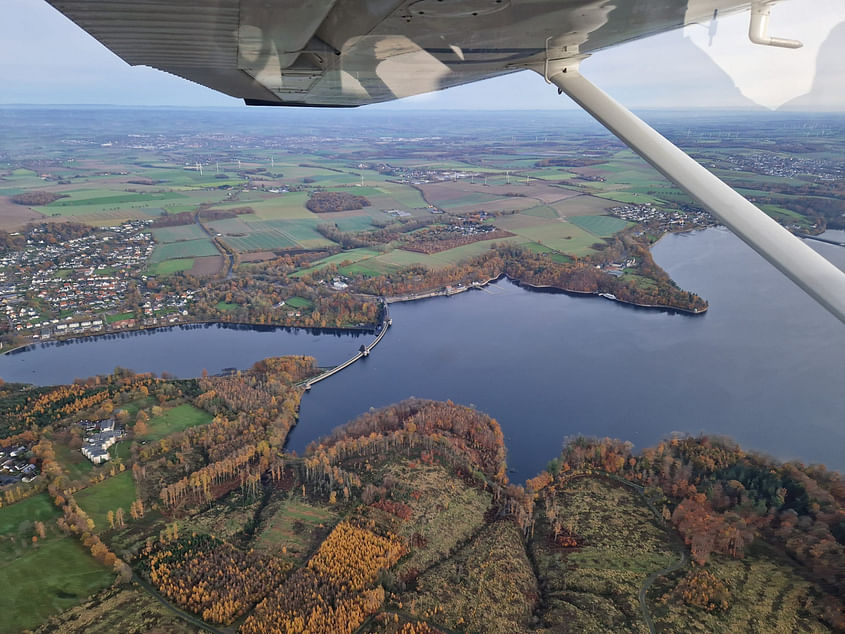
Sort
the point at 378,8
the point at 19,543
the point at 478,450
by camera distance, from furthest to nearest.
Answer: the point at 478,450 < the point at 19,543 < the point at 378,8

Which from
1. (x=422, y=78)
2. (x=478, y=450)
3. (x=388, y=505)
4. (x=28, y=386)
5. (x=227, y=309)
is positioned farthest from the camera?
(x=227, y=309)

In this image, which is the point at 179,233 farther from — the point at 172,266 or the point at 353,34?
the point at 353,34

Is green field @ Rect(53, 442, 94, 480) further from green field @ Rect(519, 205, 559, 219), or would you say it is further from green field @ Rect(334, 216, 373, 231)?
green field @ Rect(519, 205, 559, 219)

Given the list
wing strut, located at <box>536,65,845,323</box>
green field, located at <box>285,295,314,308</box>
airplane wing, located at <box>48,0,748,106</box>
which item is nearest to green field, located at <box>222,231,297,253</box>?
green field, located at <box>285,295,314,308</box>

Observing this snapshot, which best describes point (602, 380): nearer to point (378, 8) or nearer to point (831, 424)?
point (831, 424)

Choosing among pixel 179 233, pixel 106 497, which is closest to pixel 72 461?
pixel 106 497

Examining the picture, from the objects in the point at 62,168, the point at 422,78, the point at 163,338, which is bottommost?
the point at 163,338

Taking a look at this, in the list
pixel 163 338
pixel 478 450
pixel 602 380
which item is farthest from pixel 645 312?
pixel 163 338
